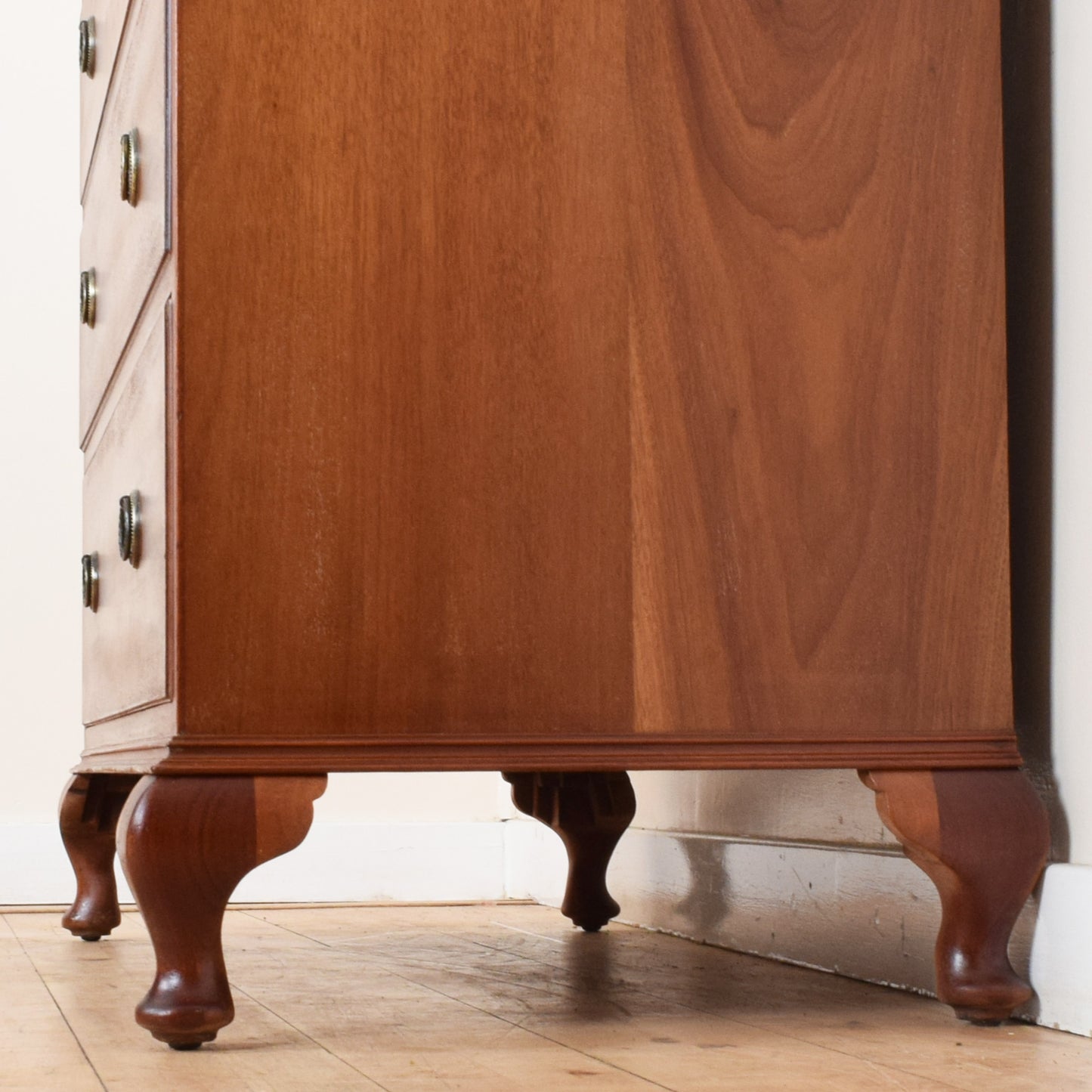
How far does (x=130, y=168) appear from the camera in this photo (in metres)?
1.09

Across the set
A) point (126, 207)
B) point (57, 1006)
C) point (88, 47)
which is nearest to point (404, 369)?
point (126, 207)

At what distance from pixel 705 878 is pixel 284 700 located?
0.74 metres

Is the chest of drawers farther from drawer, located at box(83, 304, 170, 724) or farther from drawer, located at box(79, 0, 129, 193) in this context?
drawer, located at box(79, 0, 129, 193)

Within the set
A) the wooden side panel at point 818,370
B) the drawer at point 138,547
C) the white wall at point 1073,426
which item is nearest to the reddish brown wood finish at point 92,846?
the drawer at point 138,547

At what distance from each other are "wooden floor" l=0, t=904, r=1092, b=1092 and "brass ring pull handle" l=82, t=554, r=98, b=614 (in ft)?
1.04

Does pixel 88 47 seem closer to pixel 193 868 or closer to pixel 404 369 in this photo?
pixel 404 369

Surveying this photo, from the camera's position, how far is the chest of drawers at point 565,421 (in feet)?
3.05

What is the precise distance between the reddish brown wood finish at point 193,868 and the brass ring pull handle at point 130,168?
42cm

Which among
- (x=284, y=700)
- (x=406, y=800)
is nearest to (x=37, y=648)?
(x=406, y=800)

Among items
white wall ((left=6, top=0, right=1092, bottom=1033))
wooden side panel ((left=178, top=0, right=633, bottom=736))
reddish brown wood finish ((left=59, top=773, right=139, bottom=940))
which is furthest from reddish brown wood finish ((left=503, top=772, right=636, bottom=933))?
wooden side panel ((left=178, top=0, right=633, bottom=736))

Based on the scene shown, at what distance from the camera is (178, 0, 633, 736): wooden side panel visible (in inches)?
36.6

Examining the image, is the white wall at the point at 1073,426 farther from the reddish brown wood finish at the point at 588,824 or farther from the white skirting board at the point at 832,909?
the reddish brown wood finish at the point at 588,824

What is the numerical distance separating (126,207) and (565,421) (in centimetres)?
41

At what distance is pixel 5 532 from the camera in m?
2.15
